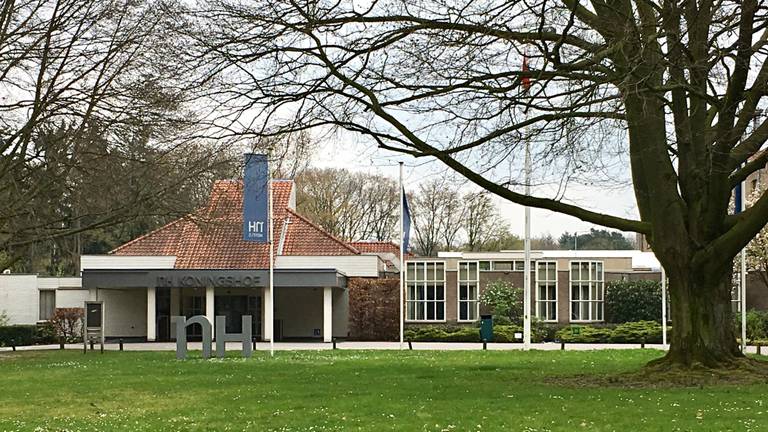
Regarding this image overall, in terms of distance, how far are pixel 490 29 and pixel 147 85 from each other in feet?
25.1

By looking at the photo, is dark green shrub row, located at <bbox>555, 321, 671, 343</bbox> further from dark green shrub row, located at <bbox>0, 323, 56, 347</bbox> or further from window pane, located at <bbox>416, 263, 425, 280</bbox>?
dark green shrub row, located at <bbox>0, 323, 56, 347</bbox>

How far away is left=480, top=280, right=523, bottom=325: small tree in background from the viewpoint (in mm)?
46281

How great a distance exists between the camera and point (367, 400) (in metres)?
14.8

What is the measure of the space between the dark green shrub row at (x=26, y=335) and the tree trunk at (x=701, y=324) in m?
32.4

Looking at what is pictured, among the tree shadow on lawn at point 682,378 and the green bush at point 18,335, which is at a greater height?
the tree shadow on lawn at point 682,378

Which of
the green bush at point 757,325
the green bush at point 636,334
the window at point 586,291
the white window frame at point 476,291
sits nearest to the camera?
the green bush at point 757,325

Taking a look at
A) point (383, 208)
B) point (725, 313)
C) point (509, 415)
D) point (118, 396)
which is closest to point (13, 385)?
point (118, 396)

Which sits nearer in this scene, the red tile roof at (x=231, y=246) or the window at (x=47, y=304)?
the red tile roof at (x=231, y=246)

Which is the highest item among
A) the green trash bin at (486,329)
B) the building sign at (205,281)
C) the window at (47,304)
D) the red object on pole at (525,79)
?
the red object on pole at (525,79)

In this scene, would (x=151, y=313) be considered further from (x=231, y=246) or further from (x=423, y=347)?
(x=423, y=347)

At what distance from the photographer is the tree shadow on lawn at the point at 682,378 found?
1614cm

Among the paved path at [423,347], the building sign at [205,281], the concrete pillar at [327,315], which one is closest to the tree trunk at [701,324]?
the paved path at [423,347]

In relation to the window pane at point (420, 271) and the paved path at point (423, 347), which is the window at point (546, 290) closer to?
the window pane at point (420, 271)

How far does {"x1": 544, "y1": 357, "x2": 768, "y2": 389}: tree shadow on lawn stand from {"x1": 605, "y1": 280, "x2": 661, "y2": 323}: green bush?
29.4 metres
